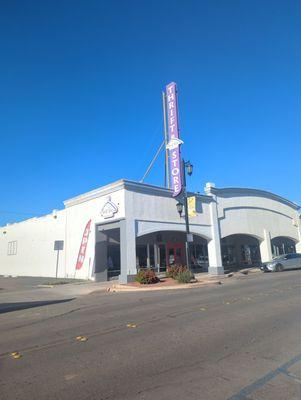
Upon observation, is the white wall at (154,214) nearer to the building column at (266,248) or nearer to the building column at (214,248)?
the building column at (214,248)

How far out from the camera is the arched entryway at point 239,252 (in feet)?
118

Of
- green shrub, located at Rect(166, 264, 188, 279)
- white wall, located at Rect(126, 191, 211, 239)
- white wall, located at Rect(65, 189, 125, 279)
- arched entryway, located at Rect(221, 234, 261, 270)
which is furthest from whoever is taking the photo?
arched entryway, located at Rect(221, 234, 261, 270)

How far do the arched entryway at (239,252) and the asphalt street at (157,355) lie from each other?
25538mm

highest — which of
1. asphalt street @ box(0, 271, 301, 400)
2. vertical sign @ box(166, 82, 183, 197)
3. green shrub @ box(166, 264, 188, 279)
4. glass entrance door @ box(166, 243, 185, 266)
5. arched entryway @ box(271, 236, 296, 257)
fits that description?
vertical sign @ box(166, 82, 183, 197)

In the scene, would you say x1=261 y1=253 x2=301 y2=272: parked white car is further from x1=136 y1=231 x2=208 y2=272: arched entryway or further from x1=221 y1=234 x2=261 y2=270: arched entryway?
x1=221 y1=234 x2=261 y2=270: arched entryway

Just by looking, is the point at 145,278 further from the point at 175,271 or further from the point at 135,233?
the point at 135,233

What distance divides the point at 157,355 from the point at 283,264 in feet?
86.1

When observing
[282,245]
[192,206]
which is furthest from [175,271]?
[282,245]

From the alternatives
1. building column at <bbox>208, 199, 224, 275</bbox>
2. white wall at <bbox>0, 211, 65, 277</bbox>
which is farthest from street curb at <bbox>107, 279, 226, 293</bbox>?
white wall at <bbox>0, 211, 65, 277</bbox>

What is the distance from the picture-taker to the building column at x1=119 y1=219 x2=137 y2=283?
75.0 ft

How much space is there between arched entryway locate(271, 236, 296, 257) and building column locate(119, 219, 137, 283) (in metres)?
23.6

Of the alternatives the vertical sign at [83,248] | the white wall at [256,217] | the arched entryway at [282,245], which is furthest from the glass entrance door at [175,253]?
the arched entryway at [282,245]

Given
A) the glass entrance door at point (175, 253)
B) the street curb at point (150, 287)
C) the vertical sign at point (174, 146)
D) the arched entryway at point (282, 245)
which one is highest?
the vertical sign at point (174, 146)

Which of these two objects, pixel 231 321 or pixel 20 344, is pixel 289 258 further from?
pixel 20 344
